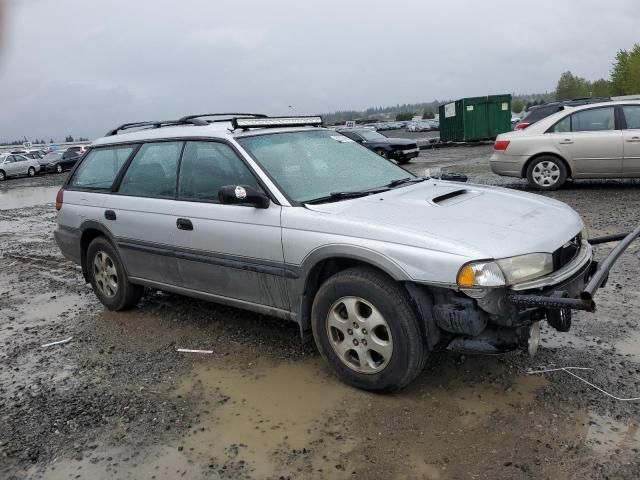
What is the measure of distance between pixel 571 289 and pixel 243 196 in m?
2.11

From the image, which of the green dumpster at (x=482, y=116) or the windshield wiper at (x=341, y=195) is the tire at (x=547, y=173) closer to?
the windshield wiper at (x=341, y=195)

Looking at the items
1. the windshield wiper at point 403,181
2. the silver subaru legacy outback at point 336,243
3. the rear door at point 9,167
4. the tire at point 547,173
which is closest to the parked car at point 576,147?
the tire at point 547,173

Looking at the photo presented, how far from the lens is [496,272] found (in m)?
3.09

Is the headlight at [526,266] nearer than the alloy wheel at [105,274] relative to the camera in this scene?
Yes

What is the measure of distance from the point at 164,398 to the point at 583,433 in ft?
8.12

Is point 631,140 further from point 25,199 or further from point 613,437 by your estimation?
point 25,199

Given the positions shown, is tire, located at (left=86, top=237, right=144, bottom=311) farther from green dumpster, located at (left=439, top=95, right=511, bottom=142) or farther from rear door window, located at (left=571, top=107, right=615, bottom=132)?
green dumpster, located at (left=439, top=95, right=511, bottom=142)

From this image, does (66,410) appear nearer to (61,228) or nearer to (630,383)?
(61,228)

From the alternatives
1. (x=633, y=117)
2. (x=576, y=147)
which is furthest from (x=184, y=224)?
(x=633, y=117)

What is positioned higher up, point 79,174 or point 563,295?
point 79,174

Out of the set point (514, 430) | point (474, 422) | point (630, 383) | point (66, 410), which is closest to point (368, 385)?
point (474, 422)

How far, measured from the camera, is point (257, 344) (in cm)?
448

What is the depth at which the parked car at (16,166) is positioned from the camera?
2972 cm

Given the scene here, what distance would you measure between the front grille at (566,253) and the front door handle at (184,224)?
8.44ft
